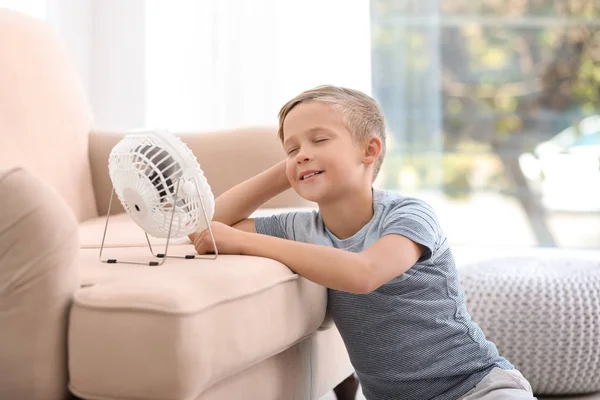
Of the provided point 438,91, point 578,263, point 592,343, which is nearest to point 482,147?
point 438,91

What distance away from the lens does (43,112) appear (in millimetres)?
1849

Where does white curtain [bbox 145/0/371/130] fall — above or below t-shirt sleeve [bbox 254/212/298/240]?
above

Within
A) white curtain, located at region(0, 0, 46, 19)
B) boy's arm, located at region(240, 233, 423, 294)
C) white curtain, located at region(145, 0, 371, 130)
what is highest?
white curtain, located at region(0, 0, 46, 19)

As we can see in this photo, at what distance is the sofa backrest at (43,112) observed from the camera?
1731 millimetres

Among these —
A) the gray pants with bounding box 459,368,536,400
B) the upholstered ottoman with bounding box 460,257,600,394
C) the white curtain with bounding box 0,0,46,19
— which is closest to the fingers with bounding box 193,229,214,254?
the gray pants with bounding box 459,368,536,400

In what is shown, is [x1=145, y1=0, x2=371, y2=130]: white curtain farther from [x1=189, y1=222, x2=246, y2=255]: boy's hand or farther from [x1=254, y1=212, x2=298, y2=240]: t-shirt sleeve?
[x1=189, y1=222, x2=246, y2=255]: boy's hand

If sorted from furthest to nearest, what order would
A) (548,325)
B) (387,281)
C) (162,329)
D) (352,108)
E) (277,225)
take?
(548,325)
(277,225)
(352,108)
(387,281)
(162,329)

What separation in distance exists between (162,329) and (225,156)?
3.55 ft

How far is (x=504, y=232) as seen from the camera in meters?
3.92

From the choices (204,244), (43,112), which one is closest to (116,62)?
(43,112)

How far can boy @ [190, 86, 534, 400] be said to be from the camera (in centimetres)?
127

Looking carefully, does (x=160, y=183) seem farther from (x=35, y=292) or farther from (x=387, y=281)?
(x=387, y=281)

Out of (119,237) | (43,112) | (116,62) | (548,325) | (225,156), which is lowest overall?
(548,325)

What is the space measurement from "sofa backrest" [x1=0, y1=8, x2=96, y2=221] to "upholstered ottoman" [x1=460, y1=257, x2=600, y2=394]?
1004 millimetres
